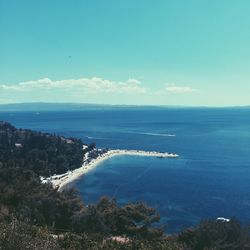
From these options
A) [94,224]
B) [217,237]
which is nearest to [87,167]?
[94,224]

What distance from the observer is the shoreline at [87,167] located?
64438mm

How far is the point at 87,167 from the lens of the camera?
77688 millimetres

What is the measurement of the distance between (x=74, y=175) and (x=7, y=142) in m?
16.7

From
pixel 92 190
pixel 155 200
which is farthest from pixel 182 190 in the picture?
pixel 92 190

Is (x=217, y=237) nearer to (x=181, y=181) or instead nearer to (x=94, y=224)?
(x=94, y=224)

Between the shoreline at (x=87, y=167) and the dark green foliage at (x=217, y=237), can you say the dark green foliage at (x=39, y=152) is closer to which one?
the shoreline at (x=87, y=167)

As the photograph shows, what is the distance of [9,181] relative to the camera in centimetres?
4284

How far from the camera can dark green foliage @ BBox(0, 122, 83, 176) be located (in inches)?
2771

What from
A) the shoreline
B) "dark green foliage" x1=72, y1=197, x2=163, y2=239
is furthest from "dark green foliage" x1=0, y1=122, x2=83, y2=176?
"dark green foliage" x1=72, y1=197, x2=163, y2=239

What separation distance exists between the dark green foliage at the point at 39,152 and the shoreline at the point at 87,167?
2045 mm

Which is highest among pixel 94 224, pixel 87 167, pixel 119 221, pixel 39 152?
pixel 94 224

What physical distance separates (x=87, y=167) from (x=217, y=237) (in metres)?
52.1

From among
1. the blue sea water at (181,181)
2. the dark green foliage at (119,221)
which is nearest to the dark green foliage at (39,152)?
the blue sea water at (181,181)

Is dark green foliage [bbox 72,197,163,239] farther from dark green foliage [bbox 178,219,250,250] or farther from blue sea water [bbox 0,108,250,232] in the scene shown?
blue sea water [bbox 0,108,250,232]
